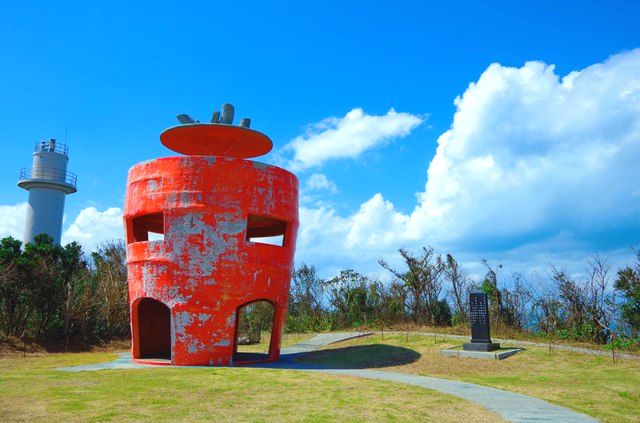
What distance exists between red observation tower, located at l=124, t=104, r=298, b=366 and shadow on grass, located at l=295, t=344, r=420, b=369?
6.70ft

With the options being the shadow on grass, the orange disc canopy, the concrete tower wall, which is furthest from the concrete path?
the concrete tower wall

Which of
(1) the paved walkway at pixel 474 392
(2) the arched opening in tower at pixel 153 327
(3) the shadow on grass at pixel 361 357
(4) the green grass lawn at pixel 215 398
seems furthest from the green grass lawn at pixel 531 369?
(2) the arched opening in tower at pixel 153 327

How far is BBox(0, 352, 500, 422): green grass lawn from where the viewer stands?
8156 millimetres

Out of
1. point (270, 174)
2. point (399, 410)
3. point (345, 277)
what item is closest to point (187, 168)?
point (270, 174)

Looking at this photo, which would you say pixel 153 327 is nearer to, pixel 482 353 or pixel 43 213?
pixel 482 353

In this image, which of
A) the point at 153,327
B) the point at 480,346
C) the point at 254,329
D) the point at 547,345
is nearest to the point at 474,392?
the point at 480,346

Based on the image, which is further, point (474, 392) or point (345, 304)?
point (345, 304)

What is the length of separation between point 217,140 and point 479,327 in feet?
35.6

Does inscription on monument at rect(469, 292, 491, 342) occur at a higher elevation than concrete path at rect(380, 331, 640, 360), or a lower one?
higher

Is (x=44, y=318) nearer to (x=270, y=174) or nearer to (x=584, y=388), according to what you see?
(x=270, y=174)

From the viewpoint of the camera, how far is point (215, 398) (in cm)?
972

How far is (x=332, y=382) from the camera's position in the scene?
11.8 metres

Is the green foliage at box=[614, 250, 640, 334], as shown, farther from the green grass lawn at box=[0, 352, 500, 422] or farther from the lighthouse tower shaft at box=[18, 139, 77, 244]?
the lighthouse tower shaft at box=[18, 139, 77, 244]

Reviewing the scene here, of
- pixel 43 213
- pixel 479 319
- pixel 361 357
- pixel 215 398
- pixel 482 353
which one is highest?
pixel 43 213
